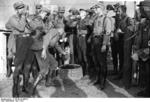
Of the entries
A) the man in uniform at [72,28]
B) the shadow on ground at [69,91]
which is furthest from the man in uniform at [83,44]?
the shadow on ground at [69,91]

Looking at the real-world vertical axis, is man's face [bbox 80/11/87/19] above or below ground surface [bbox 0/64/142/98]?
above

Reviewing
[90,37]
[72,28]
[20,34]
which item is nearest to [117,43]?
[90,37]

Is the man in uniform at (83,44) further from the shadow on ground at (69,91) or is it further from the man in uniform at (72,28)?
the shadow on ground at (69,91)

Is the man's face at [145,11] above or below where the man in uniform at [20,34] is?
above

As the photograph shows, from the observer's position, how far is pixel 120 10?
7.70 meters

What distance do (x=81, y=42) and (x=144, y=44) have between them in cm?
241

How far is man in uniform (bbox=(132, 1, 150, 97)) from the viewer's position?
5.61m

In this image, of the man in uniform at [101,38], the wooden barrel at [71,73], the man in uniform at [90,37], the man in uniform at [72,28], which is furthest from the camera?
the man in uniform at [72,28]

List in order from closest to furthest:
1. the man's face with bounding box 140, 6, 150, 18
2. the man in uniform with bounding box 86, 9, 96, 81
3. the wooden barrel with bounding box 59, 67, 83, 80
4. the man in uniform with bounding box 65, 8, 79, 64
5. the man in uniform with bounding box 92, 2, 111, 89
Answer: the man's face with bounding box 140, 6, 150, 18
the man in uniform with bounding box 92, 2, 111, 89
the wooden barrel with bounding box 59, 67, 83, 80
the man in uniform with bounding box 86, 9, 96, 81
the man in uniform with bounding box 65, 8, 79, 64

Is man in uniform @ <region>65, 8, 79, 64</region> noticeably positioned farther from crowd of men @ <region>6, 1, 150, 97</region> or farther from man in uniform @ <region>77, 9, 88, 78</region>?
man in uniform @ <region>77, 9, 88, 78</region>

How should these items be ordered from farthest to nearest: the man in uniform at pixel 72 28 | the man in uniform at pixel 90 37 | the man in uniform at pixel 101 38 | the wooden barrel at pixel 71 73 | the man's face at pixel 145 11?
the man in uniform at pixel 72 28, the man in uniform at pixel 90 37, the wooden barrel at pixel 71 73, the man in uniform at pixel 101 38, the man's face at pixel 145 11

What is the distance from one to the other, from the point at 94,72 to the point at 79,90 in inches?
61.7

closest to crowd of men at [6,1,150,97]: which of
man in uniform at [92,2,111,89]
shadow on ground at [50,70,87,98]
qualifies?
man in uniform at [92,2,111,89]

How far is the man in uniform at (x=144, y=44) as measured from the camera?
5.61 metres
